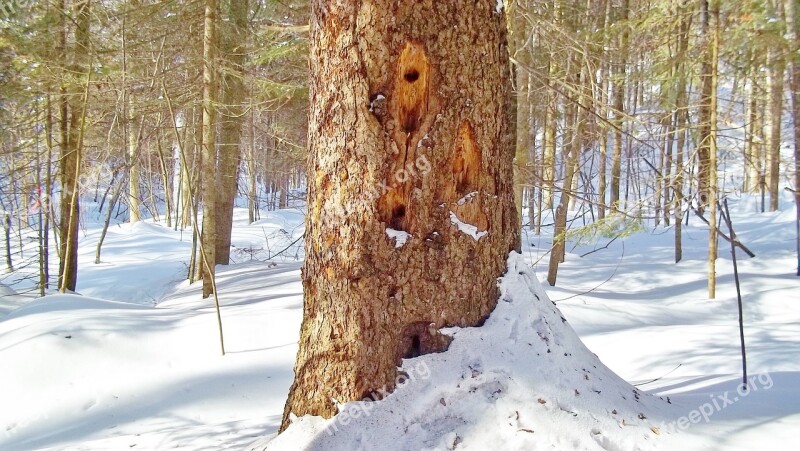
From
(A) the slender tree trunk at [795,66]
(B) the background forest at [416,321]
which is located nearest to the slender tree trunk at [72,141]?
(B) the background forest at [416,321]

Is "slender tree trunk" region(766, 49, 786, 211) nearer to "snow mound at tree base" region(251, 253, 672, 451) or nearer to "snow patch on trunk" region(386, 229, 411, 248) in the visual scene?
"snow mound at tree base" region(251, 253, 672, 451)

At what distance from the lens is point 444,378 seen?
5.73ft

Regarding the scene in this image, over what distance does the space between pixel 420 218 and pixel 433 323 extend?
1.26 ft

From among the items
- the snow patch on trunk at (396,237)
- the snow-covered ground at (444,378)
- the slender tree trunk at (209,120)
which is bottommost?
the snow-covered ground at (444,378)

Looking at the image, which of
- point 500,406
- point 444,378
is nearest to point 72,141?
point 444,378

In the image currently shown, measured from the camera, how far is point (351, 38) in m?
1.76

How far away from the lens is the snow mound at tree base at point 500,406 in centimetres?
161

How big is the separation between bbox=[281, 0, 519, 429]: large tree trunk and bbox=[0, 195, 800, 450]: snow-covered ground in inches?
5.5

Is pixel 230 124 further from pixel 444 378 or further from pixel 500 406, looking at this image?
pixel 500 406

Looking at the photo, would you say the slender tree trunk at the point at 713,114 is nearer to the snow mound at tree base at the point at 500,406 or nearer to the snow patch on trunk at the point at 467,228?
the snow mound at tree base at the point at 500,406

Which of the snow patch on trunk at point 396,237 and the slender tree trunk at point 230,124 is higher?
the slender tree trunk at point 230,124

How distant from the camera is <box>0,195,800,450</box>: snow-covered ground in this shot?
1680mm

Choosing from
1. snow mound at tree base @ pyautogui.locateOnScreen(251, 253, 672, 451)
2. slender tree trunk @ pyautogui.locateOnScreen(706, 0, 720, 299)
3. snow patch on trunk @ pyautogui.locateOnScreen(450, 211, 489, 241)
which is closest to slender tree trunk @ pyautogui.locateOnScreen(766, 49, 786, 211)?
slender tree trunk @ pyautogui.locateOnScreen(706, 0, 720, 299)

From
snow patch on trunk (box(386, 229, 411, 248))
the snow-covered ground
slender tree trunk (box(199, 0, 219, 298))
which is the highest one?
slender tree trunk (box(199, 0, 219, 298))
